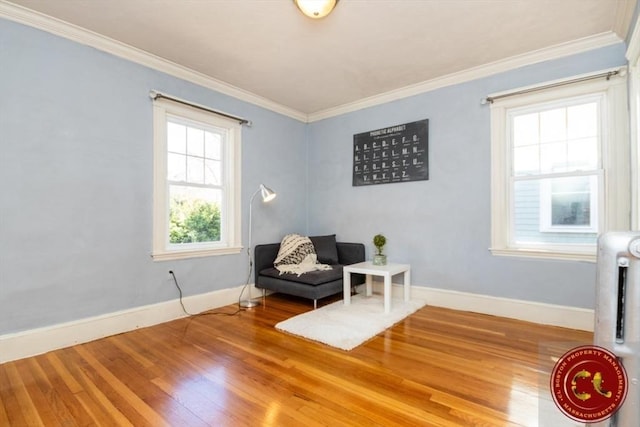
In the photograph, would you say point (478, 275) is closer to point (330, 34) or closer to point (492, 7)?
point (492, 7)

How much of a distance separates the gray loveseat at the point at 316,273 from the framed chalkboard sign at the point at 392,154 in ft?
2.94

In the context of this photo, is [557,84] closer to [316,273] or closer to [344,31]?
[344,31]

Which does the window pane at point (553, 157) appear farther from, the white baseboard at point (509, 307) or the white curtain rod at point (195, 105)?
the white curtain rod at point (195, 105)

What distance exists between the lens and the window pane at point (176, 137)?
318 cm

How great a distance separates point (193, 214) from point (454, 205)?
288cm

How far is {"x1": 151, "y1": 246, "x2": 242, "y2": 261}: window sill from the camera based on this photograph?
2988mm

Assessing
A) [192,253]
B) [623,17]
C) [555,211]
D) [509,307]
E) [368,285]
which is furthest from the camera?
[368,285]

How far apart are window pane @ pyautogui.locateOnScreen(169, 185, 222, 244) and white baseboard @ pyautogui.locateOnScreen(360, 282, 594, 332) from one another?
7.62ft

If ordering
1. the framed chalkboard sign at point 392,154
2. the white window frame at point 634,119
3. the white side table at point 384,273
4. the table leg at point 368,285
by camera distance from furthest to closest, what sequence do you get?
the table leg at point 368,285 < the framed chalkboard sign at point 392,154 < the white side table at point 384,273 < the white window frame at point 634,119

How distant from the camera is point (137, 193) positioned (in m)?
2.85

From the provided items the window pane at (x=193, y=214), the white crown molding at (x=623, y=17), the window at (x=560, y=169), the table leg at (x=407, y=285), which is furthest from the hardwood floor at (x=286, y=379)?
the white crown molding at (x=623, y=17)

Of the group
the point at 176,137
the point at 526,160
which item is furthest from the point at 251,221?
the point at 526,160

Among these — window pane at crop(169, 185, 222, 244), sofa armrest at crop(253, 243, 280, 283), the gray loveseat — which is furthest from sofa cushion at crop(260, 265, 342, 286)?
window pane at crop(169, 185, 222, 244)

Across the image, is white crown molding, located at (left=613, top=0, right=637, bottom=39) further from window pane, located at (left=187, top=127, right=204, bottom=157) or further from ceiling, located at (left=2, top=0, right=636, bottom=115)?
window pane, located at (left=187, top=127, right=204, bottom=157)
